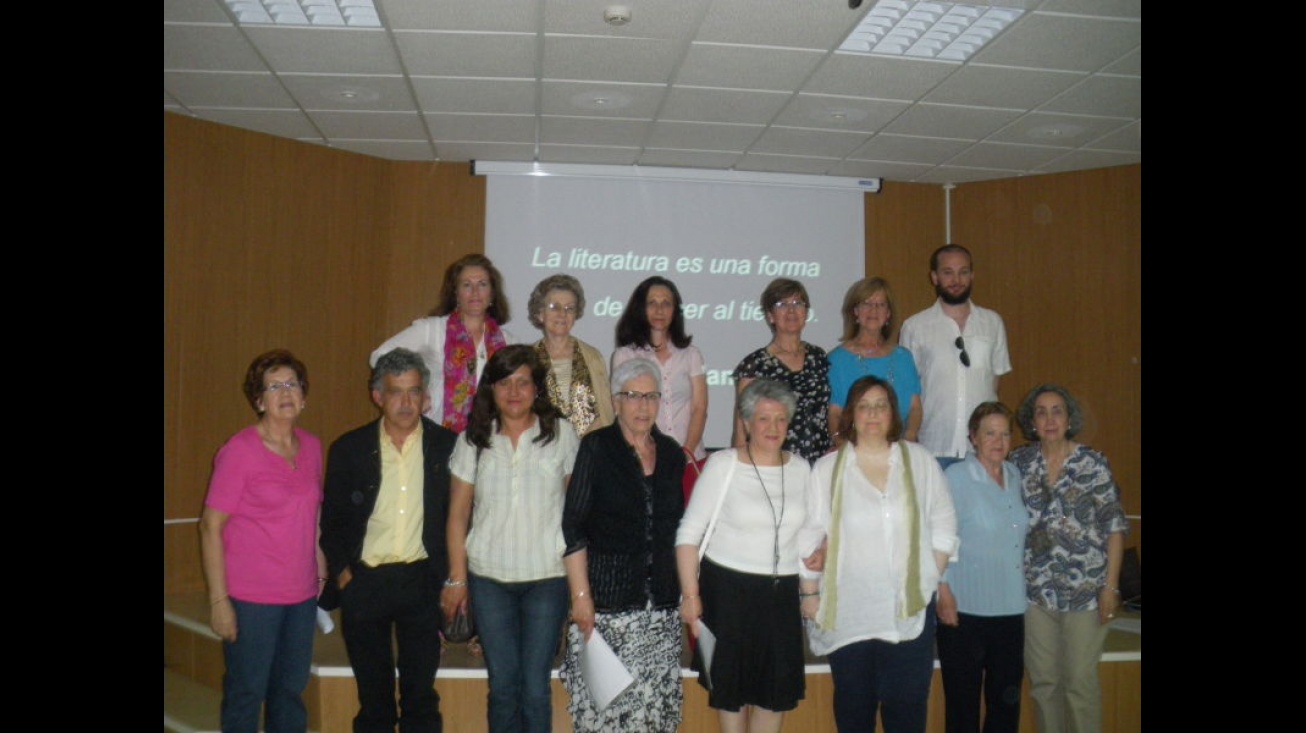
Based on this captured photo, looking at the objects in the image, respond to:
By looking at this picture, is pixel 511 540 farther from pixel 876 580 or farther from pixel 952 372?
pixel 952 372

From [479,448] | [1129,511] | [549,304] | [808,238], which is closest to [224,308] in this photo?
[549,304]

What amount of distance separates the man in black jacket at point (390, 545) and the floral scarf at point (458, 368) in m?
1.03

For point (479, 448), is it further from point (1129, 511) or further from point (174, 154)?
point (1129, 511)

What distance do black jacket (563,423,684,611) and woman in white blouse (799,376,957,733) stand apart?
52 centimetres

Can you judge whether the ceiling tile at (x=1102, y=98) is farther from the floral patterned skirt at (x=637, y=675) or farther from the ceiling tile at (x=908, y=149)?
the floral patterned skirt at (x=637, y=675)

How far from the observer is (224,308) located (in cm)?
584

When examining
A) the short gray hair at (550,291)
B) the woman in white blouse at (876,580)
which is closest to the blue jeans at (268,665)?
the short gray hair at (550,291)

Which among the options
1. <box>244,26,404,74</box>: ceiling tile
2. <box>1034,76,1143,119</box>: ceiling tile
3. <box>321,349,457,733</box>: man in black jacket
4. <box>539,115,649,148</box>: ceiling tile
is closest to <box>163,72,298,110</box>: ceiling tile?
<box>244,26,404,74</box>: ceiling tile

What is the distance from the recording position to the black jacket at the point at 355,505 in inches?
117

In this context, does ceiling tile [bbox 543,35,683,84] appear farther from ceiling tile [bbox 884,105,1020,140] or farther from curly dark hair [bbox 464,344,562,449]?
curly dark hair [bbox 464,344,562,449]

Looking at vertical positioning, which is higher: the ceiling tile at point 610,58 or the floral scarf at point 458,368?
the ceiling tile at point 610,58

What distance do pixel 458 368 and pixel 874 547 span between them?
6.88ft
